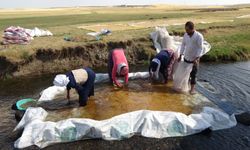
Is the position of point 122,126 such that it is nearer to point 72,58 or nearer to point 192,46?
point 192,46

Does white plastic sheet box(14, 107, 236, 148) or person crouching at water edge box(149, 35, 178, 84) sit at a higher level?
person crouching at water edge box(149, 35, 178, 84)

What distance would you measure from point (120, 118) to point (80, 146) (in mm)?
1314

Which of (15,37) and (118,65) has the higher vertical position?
(118,65)

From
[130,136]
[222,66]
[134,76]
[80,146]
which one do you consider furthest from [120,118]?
[222,66]

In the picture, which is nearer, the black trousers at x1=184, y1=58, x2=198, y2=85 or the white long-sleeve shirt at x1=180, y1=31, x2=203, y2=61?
the white long-sleeve shirt at x1=180, y1=31, x2=203, y2=61

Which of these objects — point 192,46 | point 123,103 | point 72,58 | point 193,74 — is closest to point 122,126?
point 123,103

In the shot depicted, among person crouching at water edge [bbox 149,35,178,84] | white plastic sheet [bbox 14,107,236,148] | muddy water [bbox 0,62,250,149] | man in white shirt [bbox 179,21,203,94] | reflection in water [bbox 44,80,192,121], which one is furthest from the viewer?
person crouching at water edge [bbox 149,35,178,84]

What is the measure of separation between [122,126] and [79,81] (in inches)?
81.3

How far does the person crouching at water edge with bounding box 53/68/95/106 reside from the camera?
9.54 meters

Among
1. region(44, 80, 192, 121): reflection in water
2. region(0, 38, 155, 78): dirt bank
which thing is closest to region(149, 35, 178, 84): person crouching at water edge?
region(44, 80, 192, 121): reflection in water

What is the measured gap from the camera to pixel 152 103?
1041 cm

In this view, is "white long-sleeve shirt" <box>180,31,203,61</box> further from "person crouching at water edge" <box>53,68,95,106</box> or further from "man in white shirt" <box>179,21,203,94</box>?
"person crouching at water edge" <box>53,68,95,106</box>

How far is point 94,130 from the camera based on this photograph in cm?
848

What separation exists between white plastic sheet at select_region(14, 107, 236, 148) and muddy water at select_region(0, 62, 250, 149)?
0.21 m
